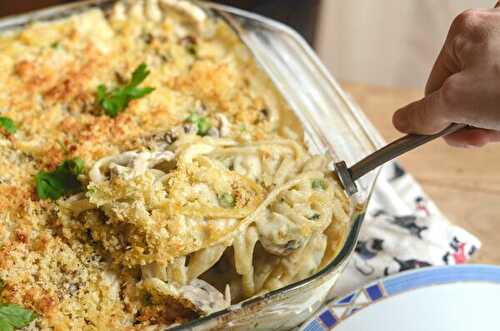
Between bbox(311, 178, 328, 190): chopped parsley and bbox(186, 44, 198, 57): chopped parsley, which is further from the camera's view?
bbox(186, 44, 198, 57): chopped parsley

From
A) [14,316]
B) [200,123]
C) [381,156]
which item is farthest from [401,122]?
[14,316]

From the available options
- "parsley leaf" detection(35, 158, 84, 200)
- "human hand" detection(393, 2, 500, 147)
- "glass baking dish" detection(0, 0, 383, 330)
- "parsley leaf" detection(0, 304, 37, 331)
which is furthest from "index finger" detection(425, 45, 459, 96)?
"parsley leaf" detection(0, 304, 37, 331)

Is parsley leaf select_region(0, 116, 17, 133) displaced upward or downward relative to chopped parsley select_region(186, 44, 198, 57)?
downward

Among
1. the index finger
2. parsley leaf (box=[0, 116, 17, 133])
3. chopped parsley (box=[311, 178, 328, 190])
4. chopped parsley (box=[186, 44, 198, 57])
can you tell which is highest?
the index finger

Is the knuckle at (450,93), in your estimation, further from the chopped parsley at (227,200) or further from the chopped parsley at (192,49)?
the chopped parsley at (192,49)

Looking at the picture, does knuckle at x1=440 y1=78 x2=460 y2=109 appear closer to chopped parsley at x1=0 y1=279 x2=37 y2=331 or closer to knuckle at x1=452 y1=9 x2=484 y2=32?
knuckle at x1=452 y1=9 x2=484 y2=32

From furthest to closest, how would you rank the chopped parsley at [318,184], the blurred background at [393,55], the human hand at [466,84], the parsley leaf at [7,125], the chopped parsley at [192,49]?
the blurred background at [393,55] < the chopped parsley at [192,49] < the parsley leaf at [7,125] < the chopped parsley at [318,184] < the human hand at [466,84]

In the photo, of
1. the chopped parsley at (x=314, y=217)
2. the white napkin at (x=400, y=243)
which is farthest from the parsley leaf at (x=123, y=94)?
the white napkin at (x=400, y=243)

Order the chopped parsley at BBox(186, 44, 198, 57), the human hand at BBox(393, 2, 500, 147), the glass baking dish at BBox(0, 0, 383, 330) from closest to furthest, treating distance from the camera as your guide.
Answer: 1. the human hand at BBox(393, 2, 500, 147)
2. the glass baking dish at BBox(0, 0, 383, 330)
3. the chopped parsley at BBox(186, 44, 198, 57)
